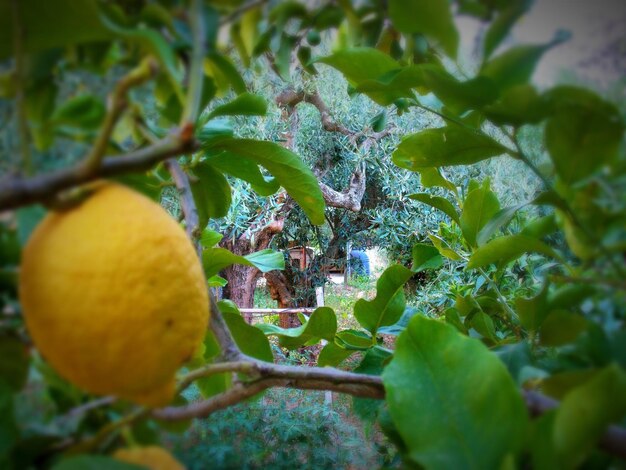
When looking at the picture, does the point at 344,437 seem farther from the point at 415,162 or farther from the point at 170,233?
the point at 170,233

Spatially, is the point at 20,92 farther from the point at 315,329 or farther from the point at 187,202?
the point at 315,329

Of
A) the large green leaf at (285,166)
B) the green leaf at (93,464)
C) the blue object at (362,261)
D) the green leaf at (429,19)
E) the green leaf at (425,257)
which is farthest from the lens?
the blue object at (362,261)

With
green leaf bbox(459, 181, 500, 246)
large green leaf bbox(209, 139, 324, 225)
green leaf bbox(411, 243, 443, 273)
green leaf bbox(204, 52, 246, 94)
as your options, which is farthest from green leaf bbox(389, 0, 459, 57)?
green leaf bbox(411, 243, 443, 273)

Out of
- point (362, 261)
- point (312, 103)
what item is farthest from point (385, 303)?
point (362, 261)

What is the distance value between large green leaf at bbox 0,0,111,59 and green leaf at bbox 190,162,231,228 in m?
0.34

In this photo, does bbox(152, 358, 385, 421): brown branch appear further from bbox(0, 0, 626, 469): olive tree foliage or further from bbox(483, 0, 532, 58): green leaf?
bbox(483, 0, 532, 58): green leaf

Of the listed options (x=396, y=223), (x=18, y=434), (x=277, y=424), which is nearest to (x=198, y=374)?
(x=18, y=434)

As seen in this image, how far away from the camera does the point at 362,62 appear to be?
42 centimetres

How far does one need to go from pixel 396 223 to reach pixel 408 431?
11.1ft

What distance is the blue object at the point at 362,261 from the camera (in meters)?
4.11

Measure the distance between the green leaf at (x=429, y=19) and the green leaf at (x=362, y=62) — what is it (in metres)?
0.10

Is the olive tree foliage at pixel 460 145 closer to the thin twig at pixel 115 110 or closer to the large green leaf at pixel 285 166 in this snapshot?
the thin twig at pixel 115 110

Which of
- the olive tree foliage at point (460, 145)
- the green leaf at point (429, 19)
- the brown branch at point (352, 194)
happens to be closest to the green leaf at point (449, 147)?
the olive tree foliage at point (460, 145)

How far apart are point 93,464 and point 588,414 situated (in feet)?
0.61
